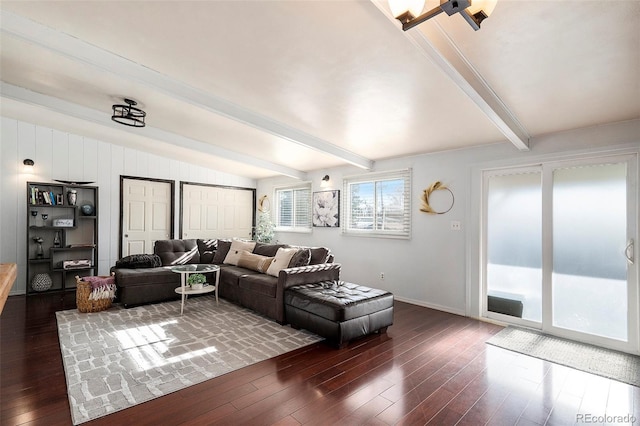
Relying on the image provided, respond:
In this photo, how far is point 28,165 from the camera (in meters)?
5.23

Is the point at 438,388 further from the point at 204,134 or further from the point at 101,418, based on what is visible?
the point at 204,134

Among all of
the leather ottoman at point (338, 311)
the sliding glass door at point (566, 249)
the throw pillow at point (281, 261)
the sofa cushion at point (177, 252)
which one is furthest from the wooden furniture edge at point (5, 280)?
the sliding glass door at point (566, 249)

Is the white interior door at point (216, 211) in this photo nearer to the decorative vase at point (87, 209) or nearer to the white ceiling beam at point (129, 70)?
the decorative vase at point (87, 209)

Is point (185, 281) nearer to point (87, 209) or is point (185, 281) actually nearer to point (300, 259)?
point (300, 259)

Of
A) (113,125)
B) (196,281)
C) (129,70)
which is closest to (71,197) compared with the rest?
(113,125)

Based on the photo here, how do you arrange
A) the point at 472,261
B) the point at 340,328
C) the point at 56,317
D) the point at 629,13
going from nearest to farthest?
the point at 629,13 < the point at 340,328 < the point at 56,317 < the point at 472,261

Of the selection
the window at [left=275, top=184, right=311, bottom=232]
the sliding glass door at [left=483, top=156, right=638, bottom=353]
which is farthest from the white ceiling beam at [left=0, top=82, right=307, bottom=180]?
the sliding glass door at [left=483, top=156, right=638, bottom=353]

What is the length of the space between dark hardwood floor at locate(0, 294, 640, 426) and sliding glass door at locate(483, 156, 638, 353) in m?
0.99

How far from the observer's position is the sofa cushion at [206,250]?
574cm

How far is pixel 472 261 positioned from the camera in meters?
4.28

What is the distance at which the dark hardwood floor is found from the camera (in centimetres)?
208

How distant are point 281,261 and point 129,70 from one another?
2823mm

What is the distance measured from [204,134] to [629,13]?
4.81 m

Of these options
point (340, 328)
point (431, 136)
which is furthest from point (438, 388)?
point (431, 136)
